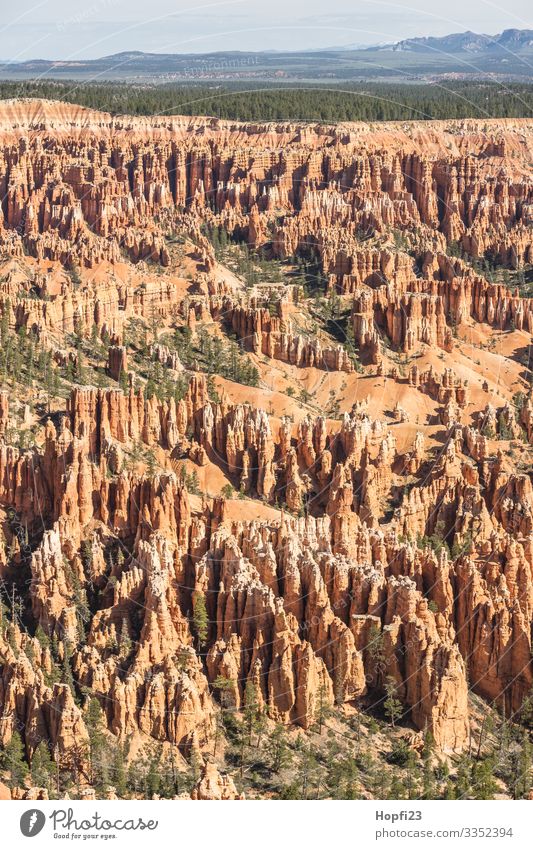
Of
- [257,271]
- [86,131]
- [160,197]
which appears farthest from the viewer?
[86,131]

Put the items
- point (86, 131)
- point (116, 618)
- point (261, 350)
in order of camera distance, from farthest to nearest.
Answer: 1. point (86, 131)
2. point (261, 350)
3. point (116, 618)
